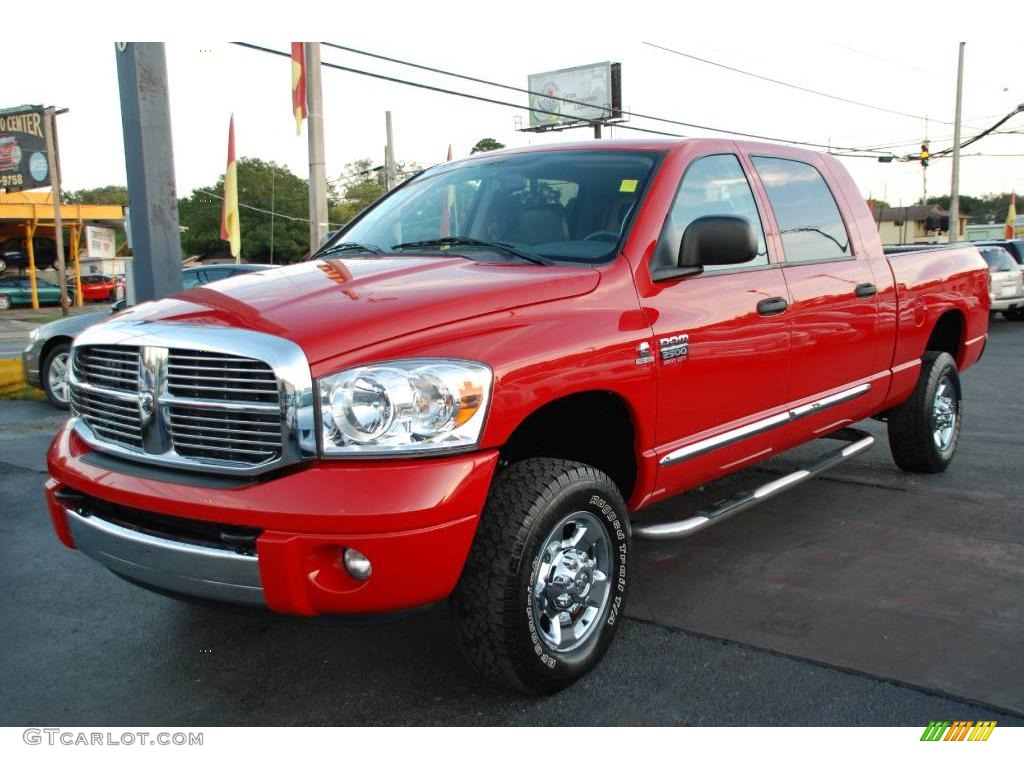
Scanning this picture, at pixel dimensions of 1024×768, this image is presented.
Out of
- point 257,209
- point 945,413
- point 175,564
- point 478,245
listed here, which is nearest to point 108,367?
point 175,564

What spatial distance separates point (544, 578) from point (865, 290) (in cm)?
263

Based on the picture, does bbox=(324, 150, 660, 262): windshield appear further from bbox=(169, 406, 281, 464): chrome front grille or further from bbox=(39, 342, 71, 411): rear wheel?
bbox=(39, 342, 71, 411): rear wheel

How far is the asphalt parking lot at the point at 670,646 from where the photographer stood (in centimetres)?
292

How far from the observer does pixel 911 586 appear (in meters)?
3.89

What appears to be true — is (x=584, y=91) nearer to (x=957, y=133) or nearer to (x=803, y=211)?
(x=957, y=133)

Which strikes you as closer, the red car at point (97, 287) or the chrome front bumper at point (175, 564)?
the chrome front bumper at point (175, 564)

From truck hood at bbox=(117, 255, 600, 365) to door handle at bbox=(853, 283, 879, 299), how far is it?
6.41 feet

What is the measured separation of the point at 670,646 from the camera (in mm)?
3377

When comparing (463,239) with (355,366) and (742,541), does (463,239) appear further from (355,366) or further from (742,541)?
(742,541)

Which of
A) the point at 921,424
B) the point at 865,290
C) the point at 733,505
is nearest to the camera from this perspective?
the point at 733,505

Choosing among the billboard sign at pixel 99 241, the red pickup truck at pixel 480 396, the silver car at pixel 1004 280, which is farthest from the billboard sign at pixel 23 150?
the red pickup truck at pixel 480 396

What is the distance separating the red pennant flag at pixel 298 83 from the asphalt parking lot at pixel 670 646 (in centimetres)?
1095

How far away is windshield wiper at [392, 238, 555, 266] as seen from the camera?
3496 millimetres

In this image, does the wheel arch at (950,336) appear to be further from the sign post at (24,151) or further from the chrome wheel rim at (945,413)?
the sign post at (24,151)
